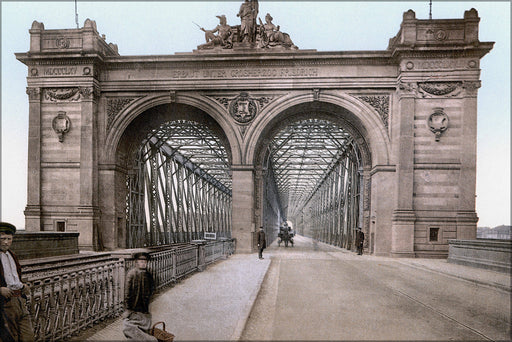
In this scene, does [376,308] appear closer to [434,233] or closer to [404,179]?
[404,179]

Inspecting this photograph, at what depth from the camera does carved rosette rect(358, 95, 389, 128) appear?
59.7 ft

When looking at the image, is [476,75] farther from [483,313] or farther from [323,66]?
[483,313]

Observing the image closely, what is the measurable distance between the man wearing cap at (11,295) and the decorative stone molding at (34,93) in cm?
1722

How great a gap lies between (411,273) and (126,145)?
15.2m

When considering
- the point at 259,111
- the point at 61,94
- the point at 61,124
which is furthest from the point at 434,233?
the point at 61,94

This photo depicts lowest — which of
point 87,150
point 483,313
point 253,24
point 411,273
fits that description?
point 411,273

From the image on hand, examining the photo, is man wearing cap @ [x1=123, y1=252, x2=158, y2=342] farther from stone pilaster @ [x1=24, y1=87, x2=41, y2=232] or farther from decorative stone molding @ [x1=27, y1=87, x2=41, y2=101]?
decorative stone molding @ [x1=27, y1=87, x2=41, y2=101]

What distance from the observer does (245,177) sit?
18.8 m

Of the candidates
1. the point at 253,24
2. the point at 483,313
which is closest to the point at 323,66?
the point at 253,24

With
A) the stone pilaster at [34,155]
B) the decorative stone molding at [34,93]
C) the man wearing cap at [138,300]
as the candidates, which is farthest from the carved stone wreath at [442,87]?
the stone pilaster at [34,155]

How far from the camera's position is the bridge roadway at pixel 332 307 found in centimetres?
536

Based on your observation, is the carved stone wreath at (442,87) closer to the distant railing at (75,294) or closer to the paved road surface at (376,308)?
the paved road surface at (376,308)

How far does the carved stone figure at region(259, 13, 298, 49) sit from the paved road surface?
11856 millimetres

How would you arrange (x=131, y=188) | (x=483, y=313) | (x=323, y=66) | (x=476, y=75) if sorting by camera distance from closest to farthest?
(x=483, y=313) → (x=476, y=75) → (x=323, y=66) → (x=131, y=188)
